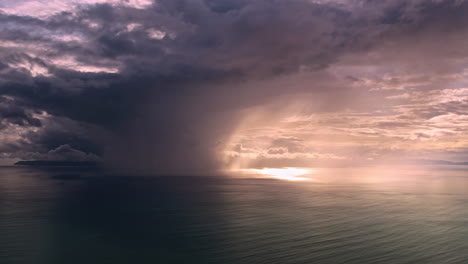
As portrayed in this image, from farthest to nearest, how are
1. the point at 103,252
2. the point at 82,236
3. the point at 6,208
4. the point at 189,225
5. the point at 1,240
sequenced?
the point at 6,208 → the point at 189,225 → the point at 82,236 → the point at 1,240 → the point at 103,252

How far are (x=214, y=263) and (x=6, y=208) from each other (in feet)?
237

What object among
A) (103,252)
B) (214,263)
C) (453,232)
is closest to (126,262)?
(103,252)

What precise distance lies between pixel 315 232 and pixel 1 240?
4989 centimetres

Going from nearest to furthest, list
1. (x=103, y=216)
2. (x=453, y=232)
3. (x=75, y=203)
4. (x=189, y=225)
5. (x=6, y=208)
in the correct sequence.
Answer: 1. (x=453, y=232)
2. (x=189, y=225)
3. (x=103, y=216)
4. (x=6, y=208)
5. (x=75, y=203)

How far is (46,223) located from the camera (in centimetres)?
6216

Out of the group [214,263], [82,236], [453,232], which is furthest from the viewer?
[453,232]

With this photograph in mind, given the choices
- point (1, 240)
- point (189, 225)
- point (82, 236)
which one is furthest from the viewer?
point (189, 225)

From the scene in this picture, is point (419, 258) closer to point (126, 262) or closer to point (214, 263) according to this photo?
point (214, 263)

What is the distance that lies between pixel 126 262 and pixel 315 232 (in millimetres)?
31773

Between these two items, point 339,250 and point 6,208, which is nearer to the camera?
point 339,250

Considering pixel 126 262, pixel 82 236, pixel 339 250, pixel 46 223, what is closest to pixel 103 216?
pixel 46 223

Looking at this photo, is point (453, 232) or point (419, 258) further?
point (453, 232)

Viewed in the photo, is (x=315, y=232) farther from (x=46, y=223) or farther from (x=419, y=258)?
(x=46, y=223)

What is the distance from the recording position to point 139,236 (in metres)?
51.5
